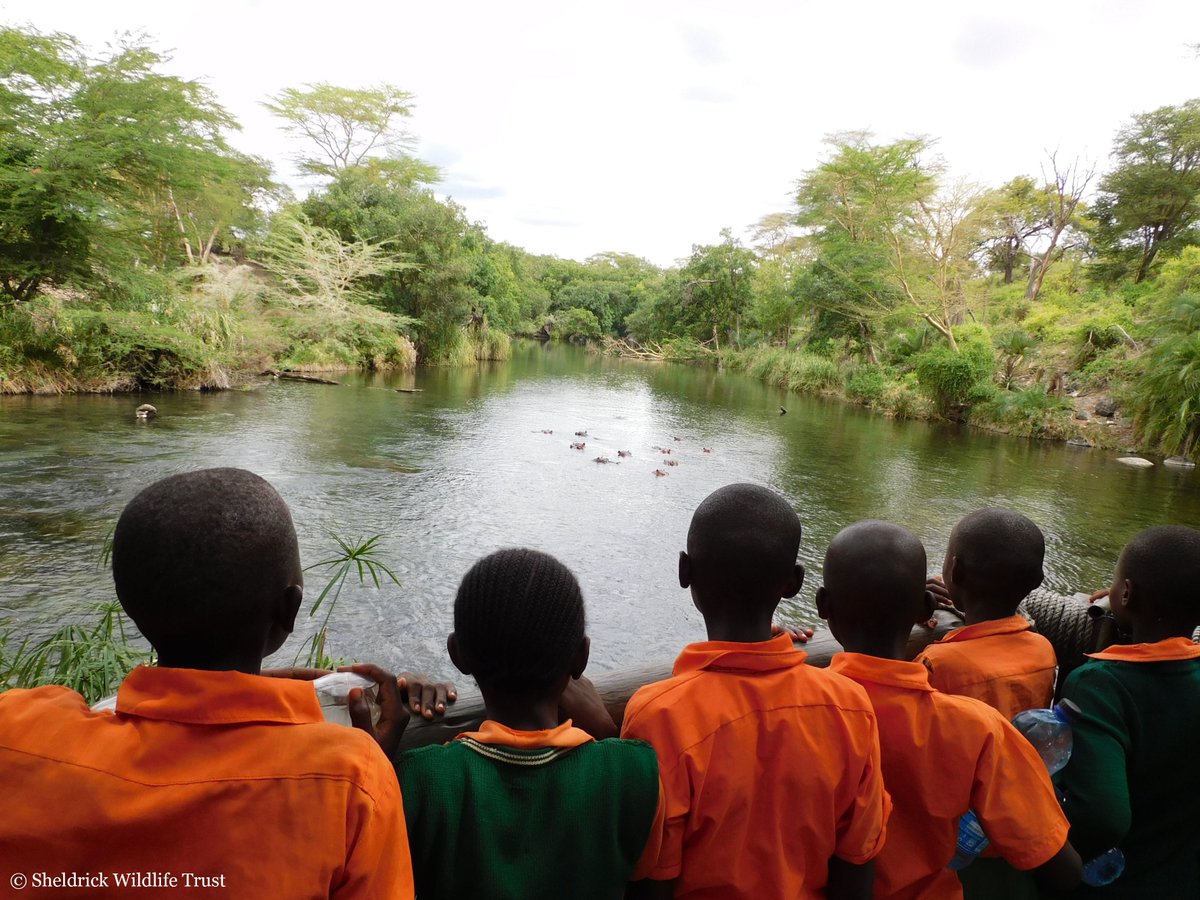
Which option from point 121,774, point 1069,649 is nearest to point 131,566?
point 121,774

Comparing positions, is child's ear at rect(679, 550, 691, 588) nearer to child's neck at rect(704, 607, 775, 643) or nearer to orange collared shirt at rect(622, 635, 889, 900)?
child's neck at rect(704, 607, 775, 643)

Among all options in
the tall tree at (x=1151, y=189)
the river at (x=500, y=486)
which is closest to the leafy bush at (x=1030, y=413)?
the river at (x=500, y=486)

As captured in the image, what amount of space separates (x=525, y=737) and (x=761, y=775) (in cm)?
45

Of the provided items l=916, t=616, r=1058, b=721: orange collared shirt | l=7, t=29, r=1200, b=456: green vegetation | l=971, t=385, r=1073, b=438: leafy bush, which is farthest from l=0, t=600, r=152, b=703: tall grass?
l=971, t=385, r=1073, b=438: leafy bush

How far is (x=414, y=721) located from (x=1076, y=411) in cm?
1888

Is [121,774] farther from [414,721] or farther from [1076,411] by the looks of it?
[1076,411]

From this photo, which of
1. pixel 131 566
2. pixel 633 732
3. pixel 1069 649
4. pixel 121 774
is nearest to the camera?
pixel 121 774

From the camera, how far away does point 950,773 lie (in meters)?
1.33

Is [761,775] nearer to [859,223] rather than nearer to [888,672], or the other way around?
[888,672]

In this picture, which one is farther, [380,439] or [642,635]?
[380,439]

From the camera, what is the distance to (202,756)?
906mm

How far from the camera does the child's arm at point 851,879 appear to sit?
1286 millimetres

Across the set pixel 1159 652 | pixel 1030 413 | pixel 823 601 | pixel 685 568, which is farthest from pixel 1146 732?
pixel 1030 413

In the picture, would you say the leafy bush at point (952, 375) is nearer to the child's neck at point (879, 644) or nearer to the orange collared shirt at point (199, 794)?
the child's neck at point (879, 644)
